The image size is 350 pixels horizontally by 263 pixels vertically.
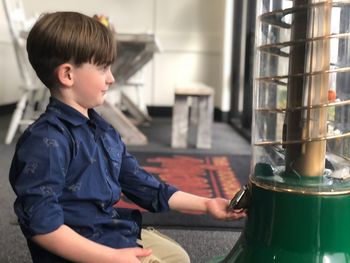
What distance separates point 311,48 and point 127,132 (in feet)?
5.80

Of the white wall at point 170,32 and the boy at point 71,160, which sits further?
the white wall at point 170,32

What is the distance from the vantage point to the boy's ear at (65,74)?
691 mm

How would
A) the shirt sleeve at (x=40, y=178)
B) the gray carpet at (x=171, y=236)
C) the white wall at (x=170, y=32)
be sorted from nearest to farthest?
the shirt sleeve at (x=40, y=178)
the gray carpet at (x=171, y=236)
the white wall at (x=170, y=32)

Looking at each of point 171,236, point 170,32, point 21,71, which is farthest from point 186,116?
point 170,32

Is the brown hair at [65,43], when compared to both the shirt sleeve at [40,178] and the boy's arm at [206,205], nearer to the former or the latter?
the shirt sleeve at [40,178]

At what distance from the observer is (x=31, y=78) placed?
252 cm

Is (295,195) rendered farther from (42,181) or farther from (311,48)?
(42,181)

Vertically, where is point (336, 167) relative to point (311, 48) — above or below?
below

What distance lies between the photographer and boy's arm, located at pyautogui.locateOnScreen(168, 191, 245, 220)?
815 millimetres

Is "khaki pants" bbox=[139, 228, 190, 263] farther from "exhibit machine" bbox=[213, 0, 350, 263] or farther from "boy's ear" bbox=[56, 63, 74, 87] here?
"boy's ear" bbox=[56, 63, 74, 87]

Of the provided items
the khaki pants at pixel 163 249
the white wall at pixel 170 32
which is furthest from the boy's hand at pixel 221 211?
the white wall at pixel 170 32

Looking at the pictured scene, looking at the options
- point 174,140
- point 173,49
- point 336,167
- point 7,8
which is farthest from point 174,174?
point 173,49

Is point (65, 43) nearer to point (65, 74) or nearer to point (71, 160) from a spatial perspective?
point (65, 74)

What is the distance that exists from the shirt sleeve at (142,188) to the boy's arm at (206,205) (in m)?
0.01
